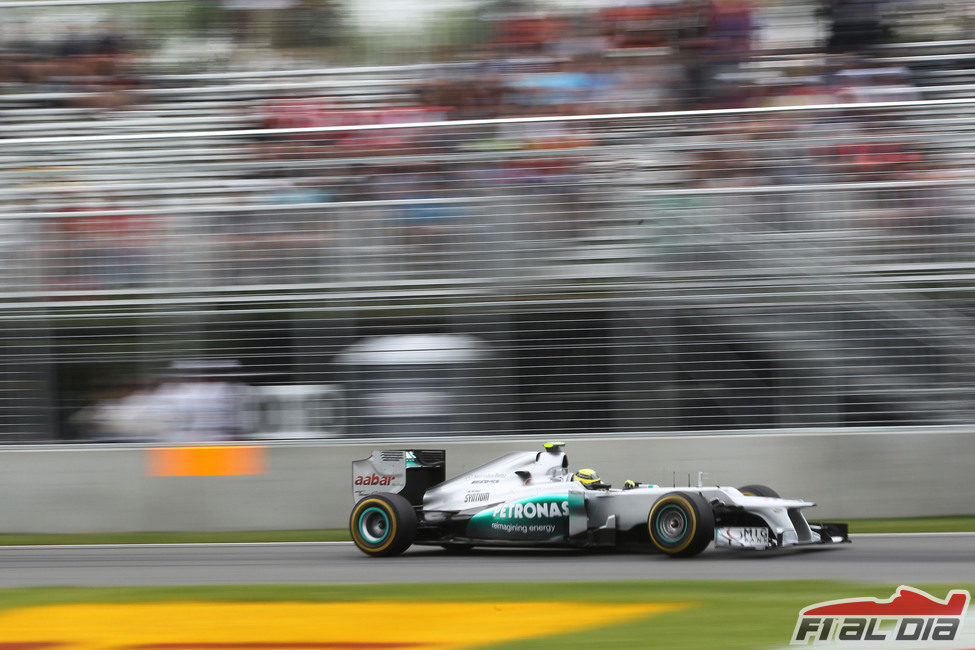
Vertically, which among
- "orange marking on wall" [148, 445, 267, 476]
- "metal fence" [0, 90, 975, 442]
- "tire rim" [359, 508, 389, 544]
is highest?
"metal fence" [0, 90, 975, 442]

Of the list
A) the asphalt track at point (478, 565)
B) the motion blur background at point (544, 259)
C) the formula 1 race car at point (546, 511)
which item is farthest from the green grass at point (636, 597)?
the motion blur background at point (544, 259)

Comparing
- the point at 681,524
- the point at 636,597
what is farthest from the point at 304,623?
the point at 681,524

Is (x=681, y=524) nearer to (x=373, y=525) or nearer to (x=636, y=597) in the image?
(x=636, y=597)

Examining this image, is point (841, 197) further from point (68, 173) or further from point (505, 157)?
point (68, 173)

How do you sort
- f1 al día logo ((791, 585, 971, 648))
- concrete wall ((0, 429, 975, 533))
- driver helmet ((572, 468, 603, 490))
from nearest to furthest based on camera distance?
f1 al día logo ((791, 585, 971, 648)) → driver helmet ((572, 468, 603, 490)) → concrete wall ((0, 429, 975, 533))

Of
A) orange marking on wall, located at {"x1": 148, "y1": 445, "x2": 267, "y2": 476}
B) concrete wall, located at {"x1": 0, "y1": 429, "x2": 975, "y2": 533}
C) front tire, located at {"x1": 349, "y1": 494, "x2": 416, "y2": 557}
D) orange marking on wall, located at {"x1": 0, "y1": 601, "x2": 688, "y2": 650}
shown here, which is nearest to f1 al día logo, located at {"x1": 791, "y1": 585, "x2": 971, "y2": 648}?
orange marking on wall, located at {"x1": 0, "y1": 601, "x2": 688, "y2": 650}

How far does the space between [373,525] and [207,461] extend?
1.92m

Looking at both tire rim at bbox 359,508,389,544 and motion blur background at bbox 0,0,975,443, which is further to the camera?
motion blur background at bbox 0,0,975,443

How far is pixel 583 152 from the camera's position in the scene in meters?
9.09

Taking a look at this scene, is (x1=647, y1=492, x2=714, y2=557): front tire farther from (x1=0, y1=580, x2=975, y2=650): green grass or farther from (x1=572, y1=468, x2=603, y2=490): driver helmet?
(x1=0, y1=580, x2=975, y2=650): green grass

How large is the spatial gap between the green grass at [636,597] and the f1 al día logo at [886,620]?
88mm

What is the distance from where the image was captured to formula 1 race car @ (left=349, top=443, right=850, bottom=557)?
6.70 m

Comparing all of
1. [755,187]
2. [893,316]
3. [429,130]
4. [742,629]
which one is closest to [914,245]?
[893,316]

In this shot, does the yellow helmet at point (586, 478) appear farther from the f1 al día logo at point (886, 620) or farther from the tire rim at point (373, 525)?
the f1 al día logo at point (886, 620)
